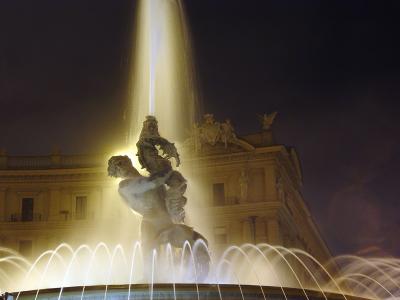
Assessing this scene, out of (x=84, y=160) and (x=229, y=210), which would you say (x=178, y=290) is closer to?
(x=229, y=210)

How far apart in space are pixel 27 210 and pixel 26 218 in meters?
0.59

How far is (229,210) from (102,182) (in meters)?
9.19

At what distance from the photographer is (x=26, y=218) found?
197 ft

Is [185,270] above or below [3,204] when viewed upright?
below

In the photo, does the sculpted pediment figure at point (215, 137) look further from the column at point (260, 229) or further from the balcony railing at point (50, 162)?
the balcony railing at point (50, 162)

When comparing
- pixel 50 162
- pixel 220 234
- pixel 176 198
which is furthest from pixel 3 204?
pixel 176 198

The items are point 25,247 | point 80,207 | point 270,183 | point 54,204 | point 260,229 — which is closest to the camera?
point 260,229

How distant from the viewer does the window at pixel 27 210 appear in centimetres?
5994

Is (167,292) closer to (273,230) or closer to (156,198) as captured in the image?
(156,198)

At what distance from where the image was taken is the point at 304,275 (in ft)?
210

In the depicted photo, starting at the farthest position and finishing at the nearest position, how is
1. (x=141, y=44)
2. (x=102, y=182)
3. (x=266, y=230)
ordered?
(x=102, y=182), (x=266, y=230), (x=141, y=44)

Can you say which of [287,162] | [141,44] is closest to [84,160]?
[287,162]

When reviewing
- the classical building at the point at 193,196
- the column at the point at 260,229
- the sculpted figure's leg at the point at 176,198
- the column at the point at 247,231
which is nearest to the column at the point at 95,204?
the classical building at the point at 193,196

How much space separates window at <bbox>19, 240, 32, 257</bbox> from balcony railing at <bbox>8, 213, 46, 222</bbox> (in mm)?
1430
